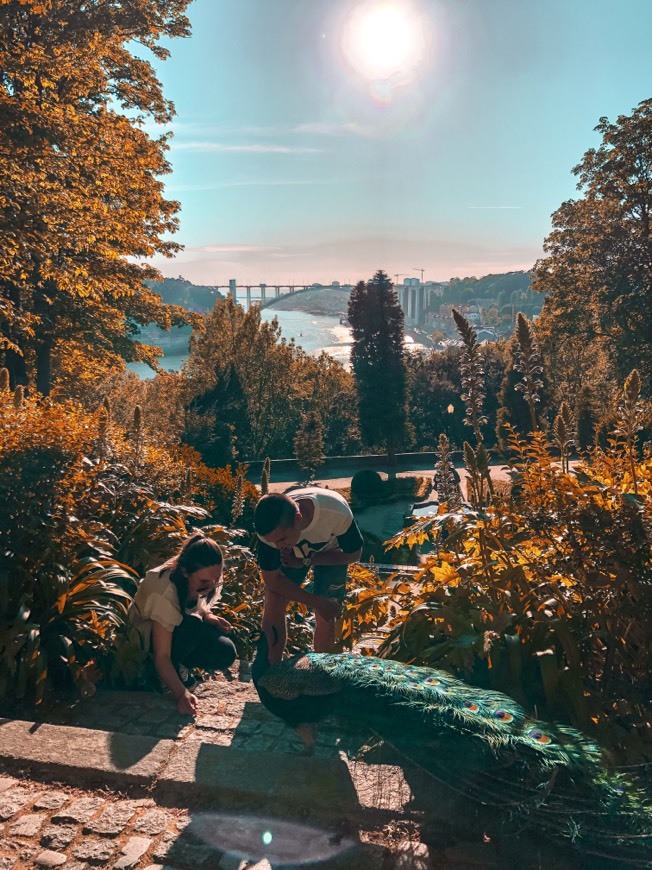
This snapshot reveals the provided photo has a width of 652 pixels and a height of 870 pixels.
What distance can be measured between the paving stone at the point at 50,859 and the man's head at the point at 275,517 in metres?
2.07

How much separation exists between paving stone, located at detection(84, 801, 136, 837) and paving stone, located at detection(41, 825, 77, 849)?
72mm

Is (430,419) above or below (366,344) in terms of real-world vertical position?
below

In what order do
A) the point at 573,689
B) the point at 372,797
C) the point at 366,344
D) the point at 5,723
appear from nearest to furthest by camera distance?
the point at 372,797, the point at 573,689, the point at 5,723, the point at 366,344

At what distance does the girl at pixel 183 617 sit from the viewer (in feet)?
15.2

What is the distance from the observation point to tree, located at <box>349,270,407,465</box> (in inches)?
1507

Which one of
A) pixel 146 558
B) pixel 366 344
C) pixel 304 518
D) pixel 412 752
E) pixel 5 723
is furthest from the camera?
pixel 366 344

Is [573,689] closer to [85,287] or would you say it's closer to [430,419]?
[85,287]

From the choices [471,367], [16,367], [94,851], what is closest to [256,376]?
[16,367]

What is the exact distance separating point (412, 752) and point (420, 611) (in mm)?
1256

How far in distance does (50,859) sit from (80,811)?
0.35 m

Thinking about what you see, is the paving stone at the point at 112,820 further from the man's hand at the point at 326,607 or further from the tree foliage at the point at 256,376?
the tree foliage at the point at 256,376

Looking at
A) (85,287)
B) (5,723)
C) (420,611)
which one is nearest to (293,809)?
(420,611)

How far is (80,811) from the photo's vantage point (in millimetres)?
3465

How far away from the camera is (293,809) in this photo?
3387 millimetres
